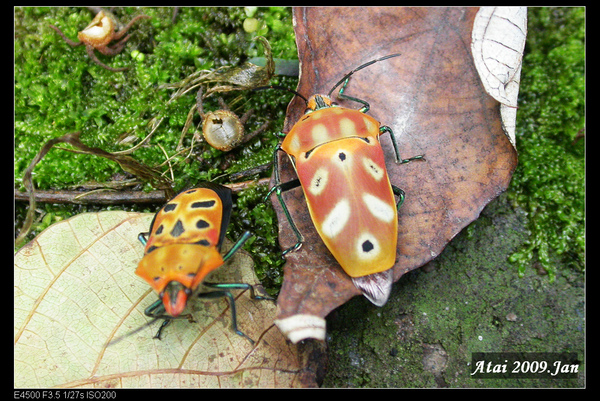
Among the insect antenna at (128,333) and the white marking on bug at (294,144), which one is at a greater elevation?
the white marking on bug at (294,144)

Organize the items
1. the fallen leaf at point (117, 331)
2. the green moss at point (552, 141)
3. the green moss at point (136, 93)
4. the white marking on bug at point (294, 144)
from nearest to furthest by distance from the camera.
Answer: the fallen leaf at point (117, 331) → the white marking on bug at point (294, 144) → the green moss at point (552, 141) → the green moss at point (136, 93)

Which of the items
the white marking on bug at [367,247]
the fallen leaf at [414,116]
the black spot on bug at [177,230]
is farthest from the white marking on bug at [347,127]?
the black spot on bug at [177,230]

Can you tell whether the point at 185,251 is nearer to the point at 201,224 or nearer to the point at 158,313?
the point at 201,224

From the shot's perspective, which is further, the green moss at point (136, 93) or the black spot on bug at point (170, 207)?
the green moss at point (136, 93)

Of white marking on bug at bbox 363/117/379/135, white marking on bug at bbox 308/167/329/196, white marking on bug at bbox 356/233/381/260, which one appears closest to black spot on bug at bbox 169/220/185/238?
white marking on bug at bbox 308/167/329/196

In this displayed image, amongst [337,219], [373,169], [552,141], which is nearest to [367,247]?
[337,219]

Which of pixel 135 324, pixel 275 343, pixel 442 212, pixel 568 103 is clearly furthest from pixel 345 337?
pixel 568 103

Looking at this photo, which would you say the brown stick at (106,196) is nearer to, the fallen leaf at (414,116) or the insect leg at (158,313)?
the fallen leaf at (414,116)

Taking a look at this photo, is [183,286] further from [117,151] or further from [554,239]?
[554,239]
